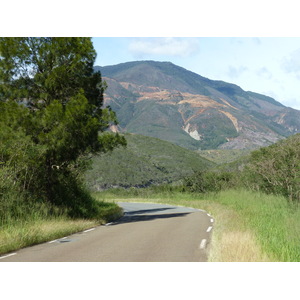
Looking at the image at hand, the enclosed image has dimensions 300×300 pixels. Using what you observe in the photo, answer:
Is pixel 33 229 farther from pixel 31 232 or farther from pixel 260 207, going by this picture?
pixel 260 207

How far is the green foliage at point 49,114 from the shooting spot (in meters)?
17.6

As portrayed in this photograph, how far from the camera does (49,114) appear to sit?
58.8ft

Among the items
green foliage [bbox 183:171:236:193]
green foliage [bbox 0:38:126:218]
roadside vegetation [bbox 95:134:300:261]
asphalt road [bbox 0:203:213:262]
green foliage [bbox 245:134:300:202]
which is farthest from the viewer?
green foliage [bbox 183:171:236:193]

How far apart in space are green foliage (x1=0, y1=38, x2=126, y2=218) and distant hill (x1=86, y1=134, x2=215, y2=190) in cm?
4393

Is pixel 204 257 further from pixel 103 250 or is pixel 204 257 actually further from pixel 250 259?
pixel 103 250

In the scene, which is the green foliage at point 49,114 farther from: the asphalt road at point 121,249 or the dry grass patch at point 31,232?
the asphalt road at point 121,249

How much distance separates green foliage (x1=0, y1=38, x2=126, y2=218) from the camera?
17.6 m

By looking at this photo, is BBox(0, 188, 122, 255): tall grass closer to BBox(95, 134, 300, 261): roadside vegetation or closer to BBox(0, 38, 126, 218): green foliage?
BBox(0, 38, 126, 218): green foliage

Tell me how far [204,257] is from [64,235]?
6.14 m

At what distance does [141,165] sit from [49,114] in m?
84.3

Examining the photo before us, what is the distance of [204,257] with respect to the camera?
29.7 feet

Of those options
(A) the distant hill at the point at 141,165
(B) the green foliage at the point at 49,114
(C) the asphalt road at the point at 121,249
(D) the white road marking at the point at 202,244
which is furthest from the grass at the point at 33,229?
(A) the distant hill at the point at 141,165

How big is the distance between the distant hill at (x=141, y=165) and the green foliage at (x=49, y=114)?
144ft

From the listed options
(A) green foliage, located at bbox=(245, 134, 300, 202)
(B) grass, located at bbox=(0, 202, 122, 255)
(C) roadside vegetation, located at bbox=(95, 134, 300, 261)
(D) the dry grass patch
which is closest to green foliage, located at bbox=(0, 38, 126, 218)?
(B) grass, located at bbox=(0, 202, 122, 255)
